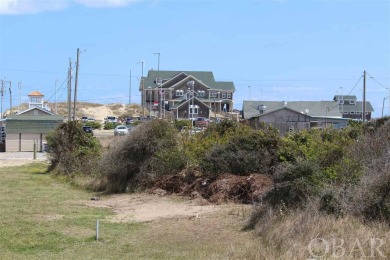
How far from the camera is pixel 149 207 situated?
19.5 m

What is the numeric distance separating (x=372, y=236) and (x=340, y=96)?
9547cm

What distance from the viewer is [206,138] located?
25.2m

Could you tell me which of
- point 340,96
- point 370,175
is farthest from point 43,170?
point 340,96

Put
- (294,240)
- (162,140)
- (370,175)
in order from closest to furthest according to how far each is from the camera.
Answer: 1. (294,240)
2. (370,175)
3. (162,140)

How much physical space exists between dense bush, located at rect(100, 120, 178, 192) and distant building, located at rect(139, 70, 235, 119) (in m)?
74.3

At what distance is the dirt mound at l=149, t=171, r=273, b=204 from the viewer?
1870cm

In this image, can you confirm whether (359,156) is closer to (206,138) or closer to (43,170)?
(206,138)

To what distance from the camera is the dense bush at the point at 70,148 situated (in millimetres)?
32078

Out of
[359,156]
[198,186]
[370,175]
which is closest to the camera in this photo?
[370,175]

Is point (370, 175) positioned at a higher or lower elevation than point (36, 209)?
higher

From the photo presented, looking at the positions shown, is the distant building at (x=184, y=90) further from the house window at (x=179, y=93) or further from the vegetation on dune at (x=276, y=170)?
the vegetation on dune at (x=276, y=170)

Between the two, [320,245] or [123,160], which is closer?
[320,245]

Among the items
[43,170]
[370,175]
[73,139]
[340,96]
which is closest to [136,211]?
[370,175]

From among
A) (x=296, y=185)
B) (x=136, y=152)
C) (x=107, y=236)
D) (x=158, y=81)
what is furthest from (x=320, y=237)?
(x=158, y=81)
